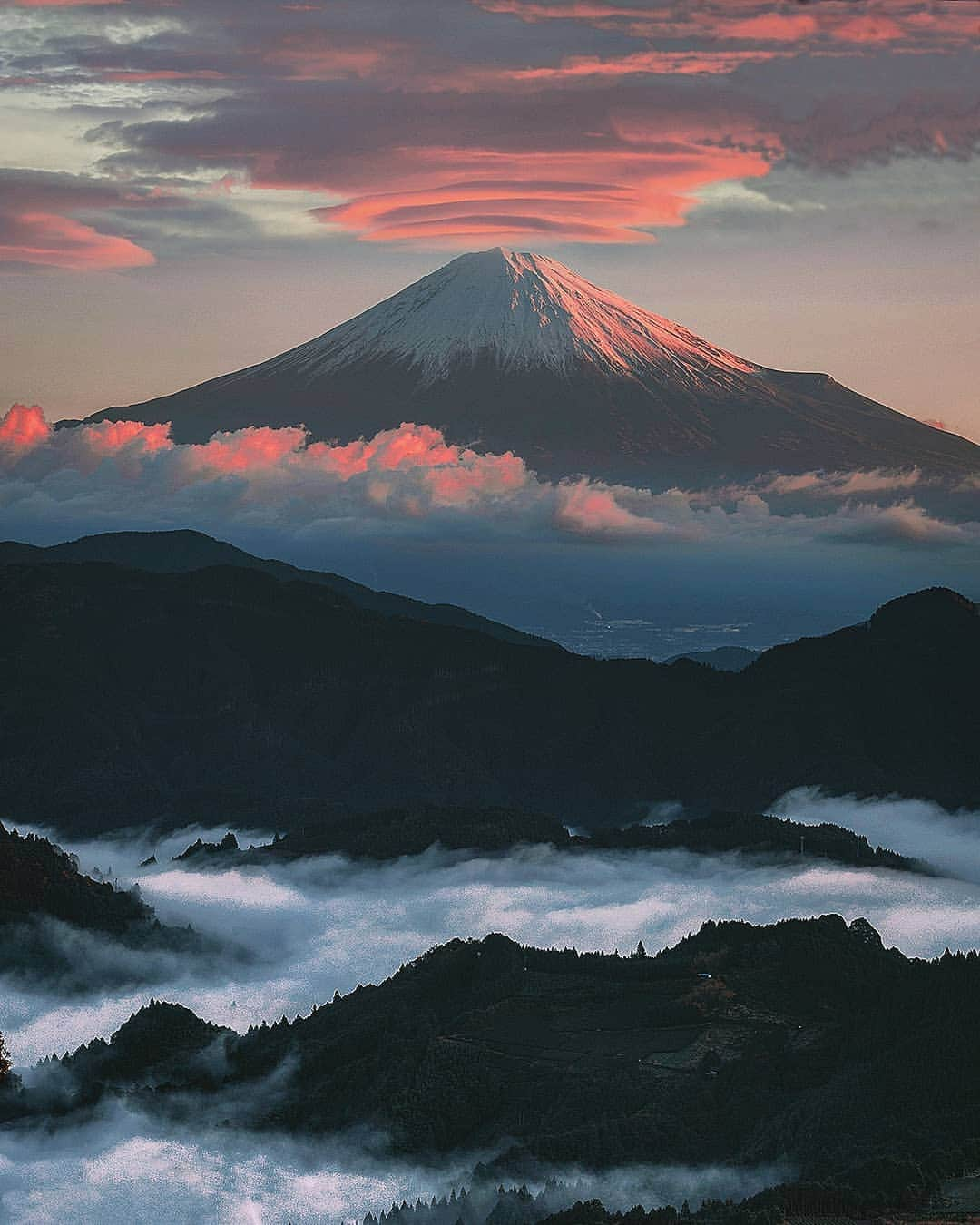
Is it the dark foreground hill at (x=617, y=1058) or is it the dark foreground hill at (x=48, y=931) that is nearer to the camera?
the dark foreground hill at (x=617, y=1058)

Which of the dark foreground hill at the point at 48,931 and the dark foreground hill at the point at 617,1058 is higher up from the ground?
the dark foreground hill at the point at 48,931

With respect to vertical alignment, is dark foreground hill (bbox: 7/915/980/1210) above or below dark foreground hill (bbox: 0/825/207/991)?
below

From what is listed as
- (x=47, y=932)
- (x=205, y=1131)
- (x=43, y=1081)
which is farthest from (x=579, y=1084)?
(x=47, y=932)

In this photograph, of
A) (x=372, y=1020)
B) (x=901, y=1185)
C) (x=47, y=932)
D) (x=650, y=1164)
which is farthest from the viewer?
(x=47, y=932)

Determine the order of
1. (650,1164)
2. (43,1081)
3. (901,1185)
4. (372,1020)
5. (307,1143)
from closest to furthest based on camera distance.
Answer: (901,1185) < (650,1164) < (307,1143) < (43,1081) < (372,1020)

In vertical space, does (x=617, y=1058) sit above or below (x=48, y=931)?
below

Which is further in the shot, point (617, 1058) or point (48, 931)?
point (48, 931)

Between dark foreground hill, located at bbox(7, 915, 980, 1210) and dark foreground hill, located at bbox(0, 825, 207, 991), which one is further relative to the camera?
dark foreground hill, located at bbox(0, 825, 207, 991)

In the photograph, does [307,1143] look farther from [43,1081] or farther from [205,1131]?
[43,1081]
